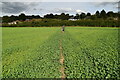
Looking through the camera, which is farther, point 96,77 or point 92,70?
point 92,70

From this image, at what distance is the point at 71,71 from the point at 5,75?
3328 mm

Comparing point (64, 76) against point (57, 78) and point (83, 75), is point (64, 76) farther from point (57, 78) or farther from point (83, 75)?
point (83, 75)

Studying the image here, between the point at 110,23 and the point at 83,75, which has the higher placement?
the point at 110,23

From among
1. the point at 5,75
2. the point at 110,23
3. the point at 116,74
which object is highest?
the point at 110,23

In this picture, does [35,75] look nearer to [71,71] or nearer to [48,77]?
[48,77]

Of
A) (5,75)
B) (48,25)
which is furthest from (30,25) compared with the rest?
(5,75)

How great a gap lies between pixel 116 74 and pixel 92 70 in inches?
39.8

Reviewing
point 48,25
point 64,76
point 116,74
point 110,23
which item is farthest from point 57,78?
point 48,25

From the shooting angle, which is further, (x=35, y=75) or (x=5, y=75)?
(x=5, y=75)

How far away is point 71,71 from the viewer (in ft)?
17.3

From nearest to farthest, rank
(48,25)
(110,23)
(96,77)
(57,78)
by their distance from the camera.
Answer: (96,77), (57,78), (110,23), (48,25)

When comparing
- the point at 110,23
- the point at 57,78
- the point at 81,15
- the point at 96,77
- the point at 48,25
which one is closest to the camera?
the point at 96,77

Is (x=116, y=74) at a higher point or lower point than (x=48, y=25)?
lower

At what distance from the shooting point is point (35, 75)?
5.07 metres
